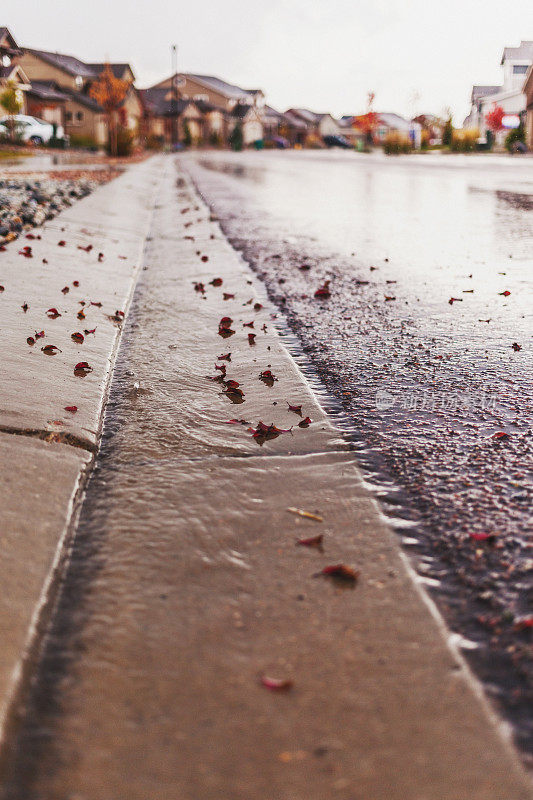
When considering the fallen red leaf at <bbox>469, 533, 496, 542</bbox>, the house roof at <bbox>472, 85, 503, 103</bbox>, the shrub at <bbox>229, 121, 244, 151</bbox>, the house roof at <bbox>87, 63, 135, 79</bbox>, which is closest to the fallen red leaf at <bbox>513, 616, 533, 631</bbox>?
the fallen red leaf at <bbox>469, 533, 496, 542</bbox>

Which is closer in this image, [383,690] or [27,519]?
[383,690]

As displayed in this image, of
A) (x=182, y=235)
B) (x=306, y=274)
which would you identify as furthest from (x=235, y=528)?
(x=182, y=235)

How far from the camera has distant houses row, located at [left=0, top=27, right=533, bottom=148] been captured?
185 feet

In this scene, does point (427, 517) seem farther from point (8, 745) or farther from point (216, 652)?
point (8, 745)

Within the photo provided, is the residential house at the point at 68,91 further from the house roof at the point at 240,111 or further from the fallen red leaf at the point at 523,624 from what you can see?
the fallen red leaf at the point at 523,624

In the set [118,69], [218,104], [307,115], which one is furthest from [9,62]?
[307,115]

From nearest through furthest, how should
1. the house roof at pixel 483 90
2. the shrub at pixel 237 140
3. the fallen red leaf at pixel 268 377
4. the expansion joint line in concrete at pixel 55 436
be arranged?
the expansion joint line in concrete at pixel 55 436
the fallen red leaf at pixel 268 377
the shrub at pixel 237 140
the house roof at pixel 483 90

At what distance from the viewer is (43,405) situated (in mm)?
2523

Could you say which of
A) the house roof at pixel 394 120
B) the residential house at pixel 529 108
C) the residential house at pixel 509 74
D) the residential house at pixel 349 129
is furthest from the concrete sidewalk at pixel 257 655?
the house roof at pixel 394 120

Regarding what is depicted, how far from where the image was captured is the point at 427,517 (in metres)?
1.84

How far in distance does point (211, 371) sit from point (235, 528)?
1445mm

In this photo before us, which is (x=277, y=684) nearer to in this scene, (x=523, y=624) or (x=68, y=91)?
(x=523, y=624)

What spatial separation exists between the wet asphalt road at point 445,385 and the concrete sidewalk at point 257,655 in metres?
0.09

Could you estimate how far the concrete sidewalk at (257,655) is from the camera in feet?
3.51
